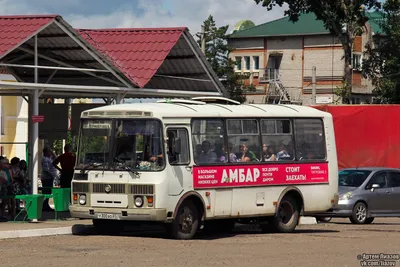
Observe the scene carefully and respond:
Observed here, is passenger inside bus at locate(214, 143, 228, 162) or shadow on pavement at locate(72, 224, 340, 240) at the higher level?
passenger inside bus at locate(214, 143, 228, 162)

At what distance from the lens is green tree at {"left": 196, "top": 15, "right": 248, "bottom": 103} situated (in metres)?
73.4

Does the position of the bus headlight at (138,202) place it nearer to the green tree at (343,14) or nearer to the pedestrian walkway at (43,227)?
the pedestrian walkway at (43,227)

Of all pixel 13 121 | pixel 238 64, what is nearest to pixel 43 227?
pixel 13 121

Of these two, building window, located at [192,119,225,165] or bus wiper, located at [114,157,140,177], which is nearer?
bus wiper, located at [114,157,140,177]

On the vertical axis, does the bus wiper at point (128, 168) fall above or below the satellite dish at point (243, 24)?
below

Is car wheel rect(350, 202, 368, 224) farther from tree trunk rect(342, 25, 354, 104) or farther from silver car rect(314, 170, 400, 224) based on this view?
tree trunk rect(342, 25, 354, 104)

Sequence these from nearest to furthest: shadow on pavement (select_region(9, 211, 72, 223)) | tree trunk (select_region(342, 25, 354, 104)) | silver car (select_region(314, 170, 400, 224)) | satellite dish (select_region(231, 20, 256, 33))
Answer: shadow on pavement (select_region(9, 211, 72, 223)) < silver car (select_region(314, 170, 400, 224)) < tree trunk (select_region(342, 25, 354, 104)) < satellite dish (select_region(231, 20, 256, 33))

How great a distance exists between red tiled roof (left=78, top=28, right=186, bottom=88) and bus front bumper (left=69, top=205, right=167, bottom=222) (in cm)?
517

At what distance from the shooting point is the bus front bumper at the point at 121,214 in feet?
64.3

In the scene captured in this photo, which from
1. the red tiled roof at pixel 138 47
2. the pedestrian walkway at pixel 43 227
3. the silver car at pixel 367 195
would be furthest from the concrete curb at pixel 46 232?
the silver car at pixel 367 195

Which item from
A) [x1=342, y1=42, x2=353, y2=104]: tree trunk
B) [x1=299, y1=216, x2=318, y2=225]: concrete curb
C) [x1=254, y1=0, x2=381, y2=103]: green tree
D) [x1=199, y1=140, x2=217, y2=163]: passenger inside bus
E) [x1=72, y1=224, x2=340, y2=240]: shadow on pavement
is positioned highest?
[x1=254, y1=0, x2=381, y2=103]: green tree

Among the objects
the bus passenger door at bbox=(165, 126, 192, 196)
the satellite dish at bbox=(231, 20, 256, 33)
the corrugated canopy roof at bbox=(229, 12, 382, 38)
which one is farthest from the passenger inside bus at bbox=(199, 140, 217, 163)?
the satellite dish at bbox=(231, 20, 256, 33)

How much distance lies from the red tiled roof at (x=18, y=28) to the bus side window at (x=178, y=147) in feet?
13.8

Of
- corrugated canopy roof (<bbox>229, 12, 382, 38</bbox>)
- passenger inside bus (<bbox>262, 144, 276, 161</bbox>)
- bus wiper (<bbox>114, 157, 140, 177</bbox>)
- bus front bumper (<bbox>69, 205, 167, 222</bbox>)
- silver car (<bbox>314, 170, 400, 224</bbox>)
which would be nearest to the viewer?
bus front bumper (<bbox>69, 205, 167, 222</bbox>)
